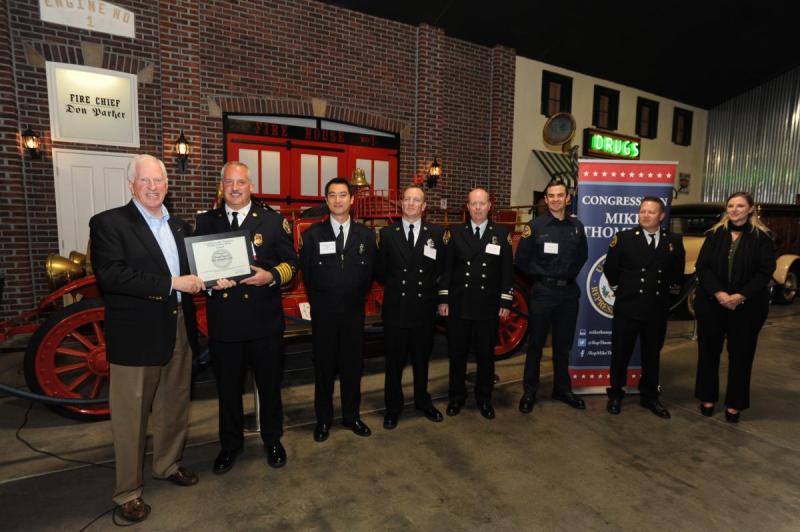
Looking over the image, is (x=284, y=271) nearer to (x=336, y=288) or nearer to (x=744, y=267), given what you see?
(x=336, y=288)

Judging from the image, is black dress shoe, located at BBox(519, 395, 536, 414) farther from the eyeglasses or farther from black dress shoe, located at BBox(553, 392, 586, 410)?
the eyeglasses

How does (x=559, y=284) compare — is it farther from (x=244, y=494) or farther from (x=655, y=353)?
(x=244, y=494)

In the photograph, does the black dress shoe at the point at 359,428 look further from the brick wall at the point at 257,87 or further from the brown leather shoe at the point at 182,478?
the brick wall at the point at 257,87

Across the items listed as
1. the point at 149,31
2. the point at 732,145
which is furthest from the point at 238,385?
the point at 732,145

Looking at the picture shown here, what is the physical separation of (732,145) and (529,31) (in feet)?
31.7

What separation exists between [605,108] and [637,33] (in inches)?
91.1

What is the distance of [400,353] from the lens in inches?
139

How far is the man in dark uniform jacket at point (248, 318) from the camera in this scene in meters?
2.81

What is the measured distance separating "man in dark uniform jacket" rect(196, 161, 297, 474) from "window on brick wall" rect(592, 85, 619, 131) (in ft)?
40.2

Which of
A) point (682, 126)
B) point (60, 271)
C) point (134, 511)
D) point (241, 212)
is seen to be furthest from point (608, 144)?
point (134, 511)

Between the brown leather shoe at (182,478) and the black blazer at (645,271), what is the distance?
347 centimetres

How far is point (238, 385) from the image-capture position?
9.66 ft

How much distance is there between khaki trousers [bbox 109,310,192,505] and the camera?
7.91ft

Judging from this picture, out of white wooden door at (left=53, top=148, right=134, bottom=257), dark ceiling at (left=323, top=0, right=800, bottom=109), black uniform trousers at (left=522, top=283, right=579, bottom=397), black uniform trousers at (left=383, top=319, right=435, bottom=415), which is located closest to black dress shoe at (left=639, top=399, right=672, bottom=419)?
black uniform trousers at (left=522, top=283, right=579, bottom=397)
